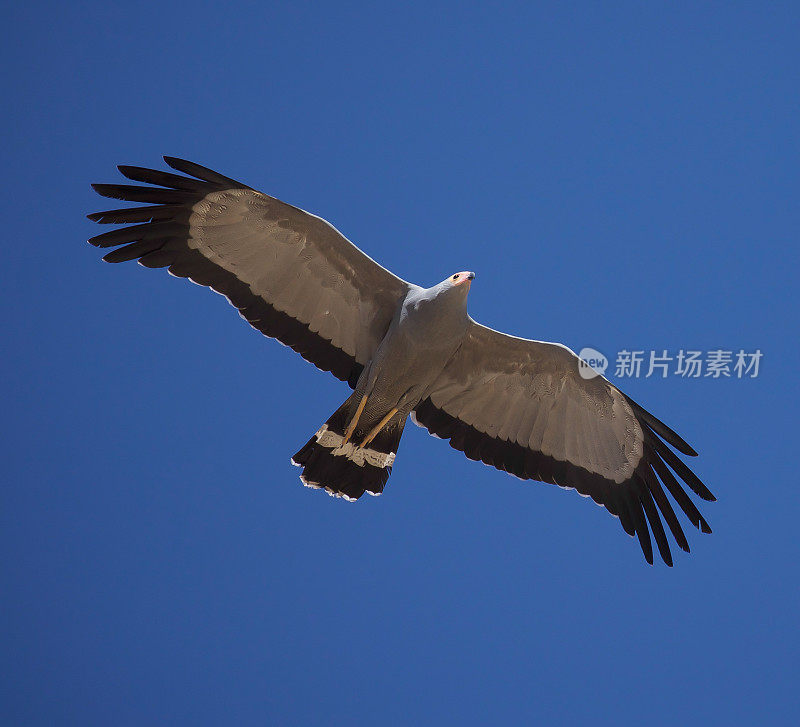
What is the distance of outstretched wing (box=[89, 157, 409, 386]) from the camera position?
25.8 feet

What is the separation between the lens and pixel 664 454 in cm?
901

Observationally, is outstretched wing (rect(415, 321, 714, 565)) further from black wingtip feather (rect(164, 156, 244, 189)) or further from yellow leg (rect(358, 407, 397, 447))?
black wingtip feather (rect(164, 156, 244, 189))

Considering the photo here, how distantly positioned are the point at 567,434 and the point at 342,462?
1.97 m

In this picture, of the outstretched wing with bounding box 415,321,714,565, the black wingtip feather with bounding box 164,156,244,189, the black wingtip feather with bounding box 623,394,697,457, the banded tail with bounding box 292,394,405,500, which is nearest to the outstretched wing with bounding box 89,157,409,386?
the black wingtip feather with bounding box 164,156,244,189

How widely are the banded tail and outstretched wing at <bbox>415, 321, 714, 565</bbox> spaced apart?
2.15 ft

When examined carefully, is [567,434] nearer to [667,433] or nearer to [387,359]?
[667,433]

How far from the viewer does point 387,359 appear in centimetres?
823

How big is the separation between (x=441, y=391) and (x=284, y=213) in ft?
6.53

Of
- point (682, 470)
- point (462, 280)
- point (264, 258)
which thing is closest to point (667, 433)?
point (682, 470)

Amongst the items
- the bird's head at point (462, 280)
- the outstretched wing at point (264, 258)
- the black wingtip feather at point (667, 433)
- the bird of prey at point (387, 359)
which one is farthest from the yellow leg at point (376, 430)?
the black wingtip feather at point (667, 433)

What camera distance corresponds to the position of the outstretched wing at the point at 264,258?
7.86m

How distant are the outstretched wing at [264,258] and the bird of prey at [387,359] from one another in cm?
1

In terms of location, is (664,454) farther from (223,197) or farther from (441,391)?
(223,197)

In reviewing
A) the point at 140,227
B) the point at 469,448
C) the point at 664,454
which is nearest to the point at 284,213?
the point at 140,227
